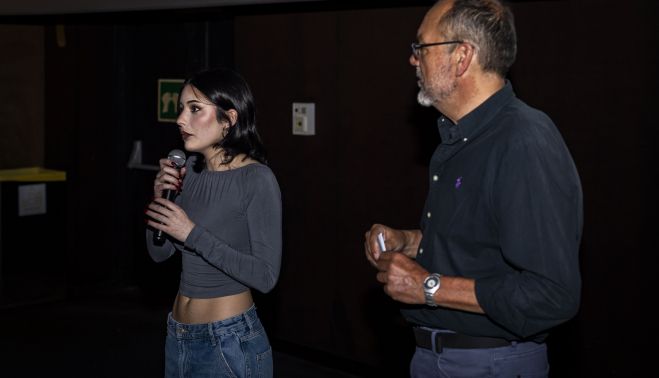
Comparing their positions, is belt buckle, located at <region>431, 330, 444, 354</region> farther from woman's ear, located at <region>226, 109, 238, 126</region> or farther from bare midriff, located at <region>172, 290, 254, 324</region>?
woman's ear, located at <region>226, 109, 238, 126</region>

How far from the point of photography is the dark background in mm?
3357

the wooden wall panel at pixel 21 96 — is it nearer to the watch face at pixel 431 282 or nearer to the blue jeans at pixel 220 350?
the blue jeans at pixel 220 350

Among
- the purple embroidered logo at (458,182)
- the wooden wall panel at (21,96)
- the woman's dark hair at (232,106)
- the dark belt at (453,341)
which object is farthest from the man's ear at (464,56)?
the wooden wall panel at (21,96)

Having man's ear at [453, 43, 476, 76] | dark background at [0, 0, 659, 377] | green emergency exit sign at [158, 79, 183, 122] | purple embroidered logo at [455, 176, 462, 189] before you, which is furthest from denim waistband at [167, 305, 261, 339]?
green emergency exit sign at [158, 79, 183, 122]

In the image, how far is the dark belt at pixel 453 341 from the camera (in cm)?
190

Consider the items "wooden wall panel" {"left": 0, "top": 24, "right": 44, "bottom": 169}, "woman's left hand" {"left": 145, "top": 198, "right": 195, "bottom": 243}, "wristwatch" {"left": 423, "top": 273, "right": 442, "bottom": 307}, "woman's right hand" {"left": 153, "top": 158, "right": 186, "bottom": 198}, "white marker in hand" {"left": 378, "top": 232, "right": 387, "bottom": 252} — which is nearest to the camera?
"wristwatch" {"left": 423, "top": 273, "right": 442, "bottom": 307}

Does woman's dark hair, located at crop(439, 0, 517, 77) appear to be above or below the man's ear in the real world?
above

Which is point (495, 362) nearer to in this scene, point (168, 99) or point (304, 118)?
point (304, 118)

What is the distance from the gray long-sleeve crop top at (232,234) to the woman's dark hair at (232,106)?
0.08m

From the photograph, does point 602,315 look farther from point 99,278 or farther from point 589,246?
point 99,278

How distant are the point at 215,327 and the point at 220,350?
0.07m

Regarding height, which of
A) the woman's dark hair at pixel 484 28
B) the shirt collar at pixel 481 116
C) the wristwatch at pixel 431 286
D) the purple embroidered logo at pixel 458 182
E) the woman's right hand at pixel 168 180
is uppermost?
the woman's dark hair at pixel 484 28

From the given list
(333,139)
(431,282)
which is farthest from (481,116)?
(333,139)

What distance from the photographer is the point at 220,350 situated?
2354mm
